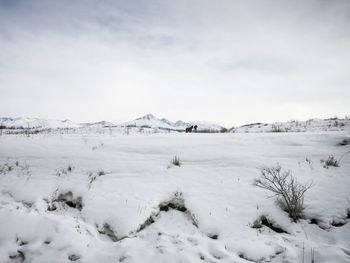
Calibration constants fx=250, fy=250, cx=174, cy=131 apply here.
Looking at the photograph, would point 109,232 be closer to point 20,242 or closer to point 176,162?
point 20,242

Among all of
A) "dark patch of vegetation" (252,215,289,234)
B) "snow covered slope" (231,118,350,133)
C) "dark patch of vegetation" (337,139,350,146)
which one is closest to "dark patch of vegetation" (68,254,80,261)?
"dark patch of vegetation" (252,215,289,234)

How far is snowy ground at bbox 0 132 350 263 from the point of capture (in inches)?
131

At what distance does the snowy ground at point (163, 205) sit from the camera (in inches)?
131

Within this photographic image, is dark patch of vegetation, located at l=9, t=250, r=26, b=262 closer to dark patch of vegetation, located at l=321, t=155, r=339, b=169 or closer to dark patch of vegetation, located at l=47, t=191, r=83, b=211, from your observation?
dark patch of vegetation, located at l=47, t=191, r=83, b=211

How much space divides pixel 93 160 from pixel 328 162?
512 centimetres

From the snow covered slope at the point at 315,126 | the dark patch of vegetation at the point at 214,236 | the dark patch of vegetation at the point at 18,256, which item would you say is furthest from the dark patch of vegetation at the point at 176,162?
the snow covered slope at the point at 315,126

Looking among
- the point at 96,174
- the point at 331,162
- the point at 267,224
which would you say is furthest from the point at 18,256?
the point at 331,162

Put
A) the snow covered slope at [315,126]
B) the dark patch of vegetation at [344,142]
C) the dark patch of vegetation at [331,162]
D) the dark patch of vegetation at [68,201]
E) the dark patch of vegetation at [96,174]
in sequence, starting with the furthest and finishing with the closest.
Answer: the snow covered slope at [315,126]
the dark patch of vegetation at [344,142]
the dark patch of vegetation at [331,162]
the dark patch of vegetation at [96,174]
the dark patch of vegetation at [68,201]

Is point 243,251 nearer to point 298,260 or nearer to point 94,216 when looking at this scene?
point 298,260

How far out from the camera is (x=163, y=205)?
4297 mm

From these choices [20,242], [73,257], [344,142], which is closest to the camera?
[73,257]

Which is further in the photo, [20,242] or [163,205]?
[163,205]

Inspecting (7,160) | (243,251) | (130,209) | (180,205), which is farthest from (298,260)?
(7,160)

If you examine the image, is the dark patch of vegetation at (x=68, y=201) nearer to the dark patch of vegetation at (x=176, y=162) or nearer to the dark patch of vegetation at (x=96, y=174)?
the dark patch of vegetation at (x=96, y=174)
